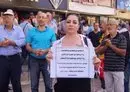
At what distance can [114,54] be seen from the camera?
8.31 metres

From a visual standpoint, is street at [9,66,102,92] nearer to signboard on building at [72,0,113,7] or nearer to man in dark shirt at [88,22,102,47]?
man in dark shirt at [88,22,102,47]

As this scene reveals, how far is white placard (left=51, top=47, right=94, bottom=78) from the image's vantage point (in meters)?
6.07

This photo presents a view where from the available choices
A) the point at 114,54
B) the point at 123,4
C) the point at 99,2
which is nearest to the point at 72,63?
the point at 114,54

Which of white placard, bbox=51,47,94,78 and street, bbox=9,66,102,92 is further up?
white placard, bbox=51,47,94,78

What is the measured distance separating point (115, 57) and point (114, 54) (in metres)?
0.06

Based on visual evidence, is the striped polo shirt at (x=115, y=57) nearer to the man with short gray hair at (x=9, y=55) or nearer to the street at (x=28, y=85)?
the man with short gray hair at (x=9, y=55)

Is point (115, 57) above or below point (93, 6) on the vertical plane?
below

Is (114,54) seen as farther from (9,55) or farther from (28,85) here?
(28,85)

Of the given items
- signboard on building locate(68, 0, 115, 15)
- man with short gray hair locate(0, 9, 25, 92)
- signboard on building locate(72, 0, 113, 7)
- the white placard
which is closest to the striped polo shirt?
man with short gray hair locate(0, 9, 25, 92)

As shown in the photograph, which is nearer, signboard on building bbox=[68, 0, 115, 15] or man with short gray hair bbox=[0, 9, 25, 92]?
man with short gray hair bbox=[0, 9, 25, 92]

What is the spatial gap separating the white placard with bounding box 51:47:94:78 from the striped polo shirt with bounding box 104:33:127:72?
227 centimetres

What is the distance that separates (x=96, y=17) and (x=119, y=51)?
24.8 m

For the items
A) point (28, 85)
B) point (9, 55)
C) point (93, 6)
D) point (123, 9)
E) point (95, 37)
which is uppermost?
point (93, 6)

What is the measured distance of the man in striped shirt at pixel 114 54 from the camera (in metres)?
8.22
